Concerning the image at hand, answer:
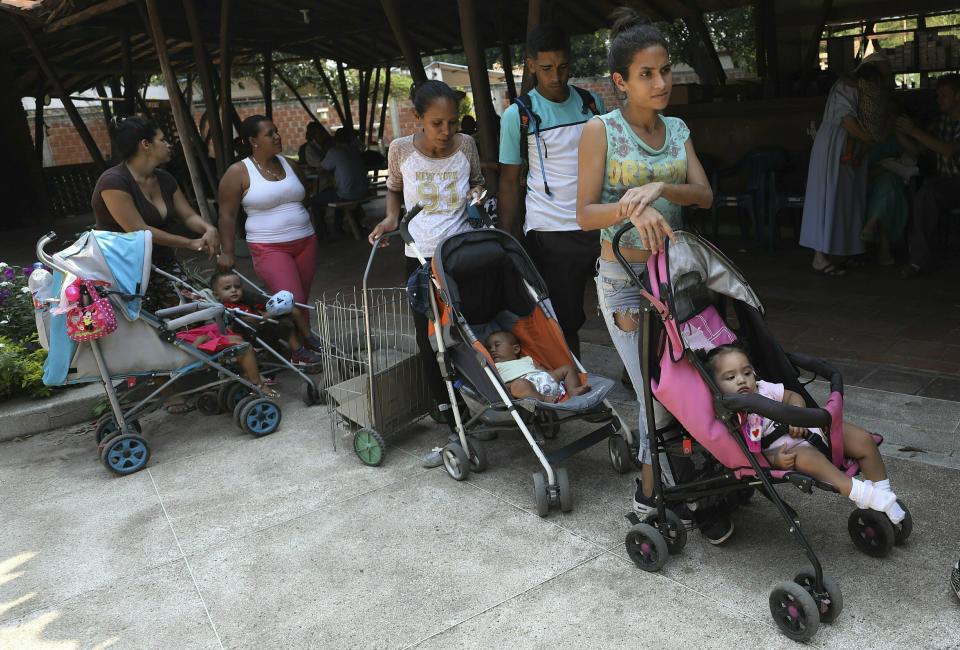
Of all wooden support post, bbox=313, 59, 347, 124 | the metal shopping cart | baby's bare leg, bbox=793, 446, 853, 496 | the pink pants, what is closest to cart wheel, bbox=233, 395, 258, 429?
the metal shopping cart

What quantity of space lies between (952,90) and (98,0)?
26.5 ft

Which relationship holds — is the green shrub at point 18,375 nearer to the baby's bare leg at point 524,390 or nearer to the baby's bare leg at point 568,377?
the baby's bare leg at point 524,390

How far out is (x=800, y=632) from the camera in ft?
8.39

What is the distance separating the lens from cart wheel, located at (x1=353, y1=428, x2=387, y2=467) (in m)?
4.21

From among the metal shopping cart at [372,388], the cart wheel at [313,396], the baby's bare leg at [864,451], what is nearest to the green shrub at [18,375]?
the cart wheel at [313,396]

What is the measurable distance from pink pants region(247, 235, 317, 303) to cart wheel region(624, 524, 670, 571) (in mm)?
3248

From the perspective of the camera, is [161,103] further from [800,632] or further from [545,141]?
[800,632]

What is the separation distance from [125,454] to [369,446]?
1374 mm

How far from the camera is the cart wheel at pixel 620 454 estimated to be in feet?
12.6

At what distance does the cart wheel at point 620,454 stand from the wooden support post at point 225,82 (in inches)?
264

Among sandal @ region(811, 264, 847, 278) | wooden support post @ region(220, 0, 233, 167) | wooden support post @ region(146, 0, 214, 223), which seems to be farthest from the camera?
wooden support post @ region(220, 0, 233, 167)

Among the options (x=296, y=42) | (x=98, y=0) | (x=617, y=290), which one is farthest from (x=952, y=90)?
(x=296, y=42)

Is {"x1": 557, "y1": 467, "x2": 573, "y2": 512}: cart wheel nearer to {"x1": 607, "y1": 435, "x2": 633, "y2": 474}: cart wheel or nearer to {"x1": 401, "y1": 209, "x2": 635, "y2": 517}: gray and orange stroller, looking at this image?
{"x1": 401, "y1": 209, "x2": 635, "y2": 517}: gray and orange stroller

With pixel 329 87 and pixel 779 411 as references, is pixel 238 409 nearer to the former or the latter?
pixel 779 411
